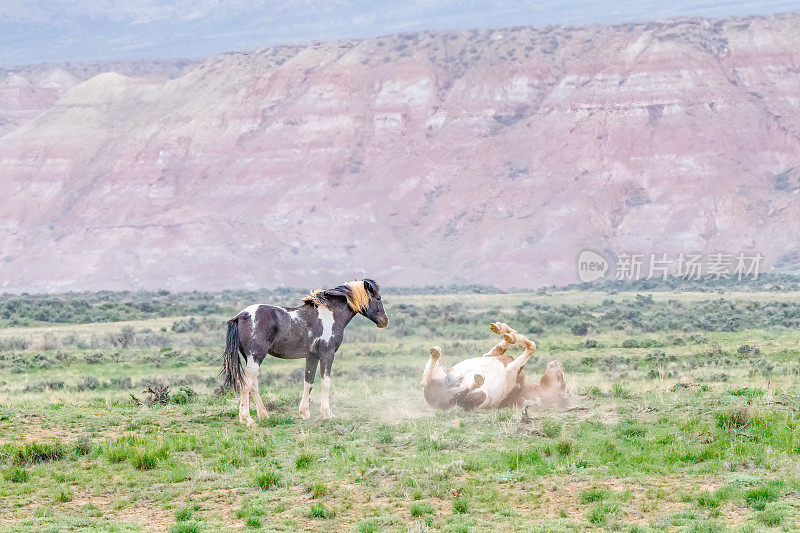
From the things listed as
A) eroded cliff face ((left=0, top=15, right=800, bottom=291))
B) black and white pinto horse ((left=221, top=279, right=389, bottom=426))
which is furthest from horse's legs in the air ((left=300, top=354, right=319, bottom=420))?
eroded cliff face ((left=0, top=15, right=800, bottom=291))

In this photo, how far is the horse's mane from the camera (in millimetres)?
16500

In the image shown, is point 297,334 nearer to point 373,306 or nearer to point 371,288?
point 373,306

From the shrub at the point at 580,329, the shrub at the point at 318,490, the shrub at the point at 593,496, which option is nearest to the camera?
the shrub at the point at 593,496

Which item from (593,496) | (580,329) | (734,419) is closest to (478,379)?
(734,419)

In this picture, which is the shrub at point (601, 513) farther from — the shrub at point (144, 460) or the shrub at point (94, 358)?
the shrub at point (94, 358)

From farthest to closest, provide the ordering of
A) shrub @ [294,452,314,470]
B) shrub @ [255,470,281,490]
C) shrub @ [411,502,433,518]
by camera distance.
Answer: shrub @ [294,452,314,470], shrub @ [255,470,281,490], shrub @ [411,502,433,518]

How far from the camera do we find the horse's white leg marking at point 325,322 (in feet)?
53.6

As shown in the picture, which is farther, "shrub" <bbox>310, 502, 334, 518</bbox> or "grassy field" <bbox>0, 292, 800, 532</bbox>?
"shrub" <bbox>310, 502, 334, 518</bbox>

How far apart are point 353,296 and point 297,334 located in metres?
1.17

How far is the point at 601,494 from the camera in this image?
34.8 ft

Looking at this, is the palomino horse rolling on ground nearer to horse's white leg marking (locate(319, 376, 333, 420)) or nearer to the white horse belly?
the white horse belly

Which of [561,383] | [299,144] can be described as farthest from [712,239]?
[561,383]

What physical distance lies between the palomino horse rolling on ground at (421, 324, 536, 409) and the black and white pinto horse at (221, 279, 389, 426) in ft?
4.03

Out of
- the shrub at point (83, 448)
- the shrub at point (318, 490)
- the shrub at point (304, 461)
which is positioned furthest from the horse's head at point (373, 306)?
the shrub at point (318, 490)
